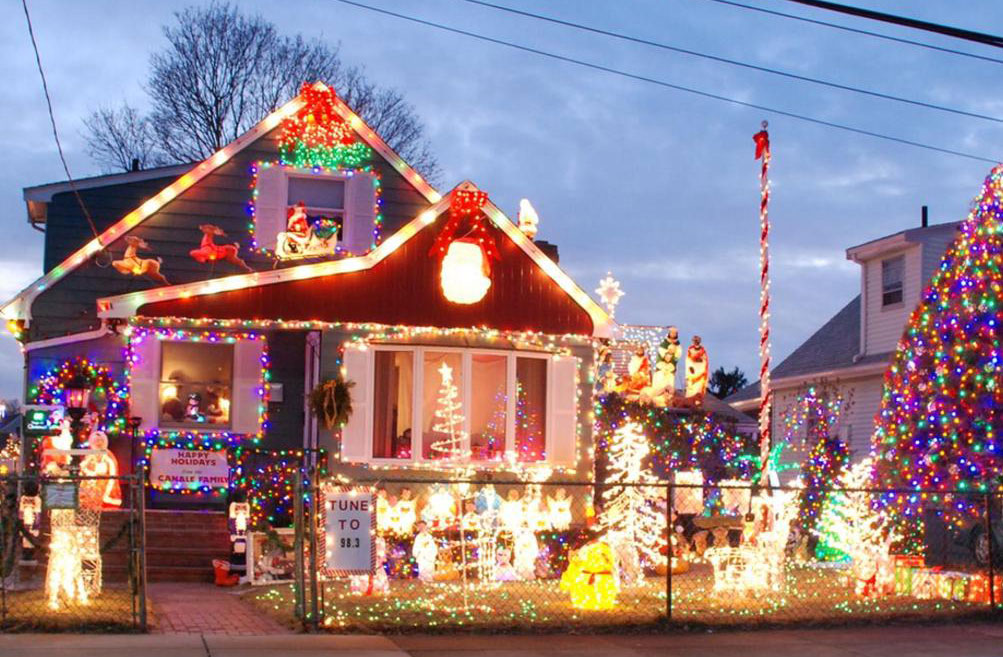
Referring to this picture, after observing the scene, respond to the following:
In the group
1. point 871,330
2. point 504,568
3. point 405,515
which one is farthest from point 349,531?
point 871,330

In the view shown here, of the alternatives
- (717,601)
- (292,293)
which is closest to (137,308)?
(292,293)

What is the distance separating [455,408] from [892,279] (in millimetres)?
12761

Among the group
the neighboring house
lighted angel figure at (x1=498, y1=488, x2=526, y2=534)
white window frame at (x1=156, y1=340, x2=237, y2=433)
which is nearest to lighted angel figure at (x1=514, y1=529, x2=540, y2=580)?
lighted angel figure at (x1=498, y1=488, x2=526, y2=534)

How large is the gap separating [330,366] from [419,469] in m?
1.83

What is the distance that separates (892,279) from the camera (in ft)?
83.7

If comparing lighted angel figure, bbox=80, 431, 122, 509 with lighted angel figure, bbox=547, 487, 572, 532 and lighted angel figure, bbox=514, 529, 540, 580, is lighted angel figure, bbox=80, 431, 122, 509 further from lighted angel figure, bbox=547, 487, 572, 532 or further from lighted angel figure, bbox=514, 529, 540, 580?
lighted angel figure, bbox=547, 487, 572, 532

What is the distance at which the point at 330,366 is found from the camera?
637 inches

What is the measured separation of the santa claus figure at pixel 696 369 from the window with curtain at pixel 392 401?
507 cm

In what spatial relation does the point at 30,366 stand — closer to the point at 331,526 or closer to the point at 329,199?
the point at 329,199

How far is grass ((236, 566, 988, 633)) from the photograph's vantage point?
11344 mm

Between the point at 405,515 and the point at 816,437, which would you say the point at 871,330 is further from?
the point at 405,515

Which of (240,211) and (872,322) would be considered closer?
(240,211)

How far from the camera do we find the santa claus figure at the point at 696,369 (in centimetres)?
2009

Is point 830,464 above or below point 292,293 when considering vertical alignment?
below
